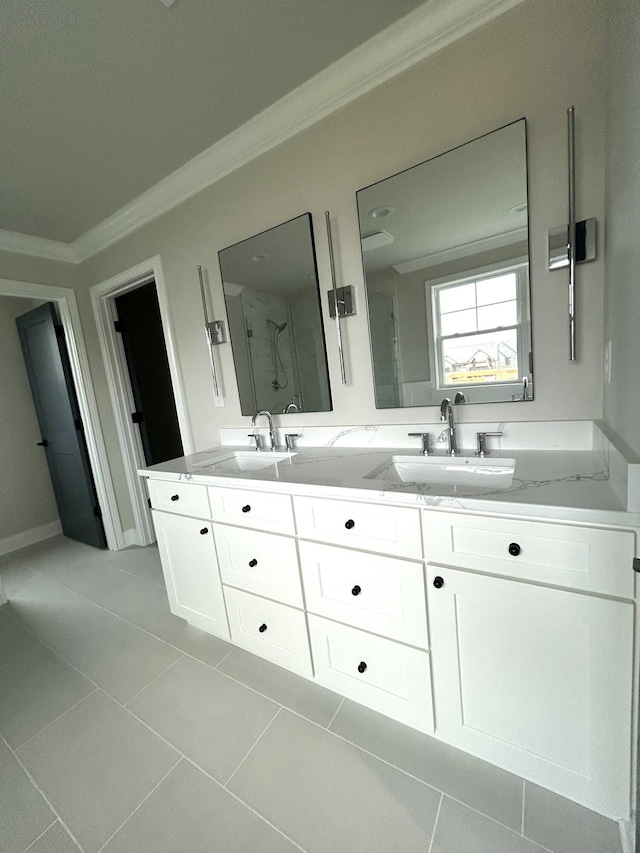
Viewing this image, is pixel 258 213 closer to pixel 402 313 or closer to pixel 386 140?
pixel 386 140

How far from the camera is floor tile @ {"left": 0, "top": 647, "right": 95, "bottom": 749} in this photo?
4.87 feet

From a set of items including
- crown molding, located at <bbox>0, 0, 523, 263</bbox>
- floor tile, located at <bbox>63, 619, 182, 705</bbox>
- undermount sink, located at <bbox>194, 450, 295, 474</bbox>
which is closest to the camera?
crown molding, located at <bbox>0, 0, 523, 263</bbox>

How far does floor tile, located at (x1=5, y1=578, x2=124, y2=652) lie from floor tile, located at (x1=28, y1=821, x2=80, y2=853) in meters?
1.01

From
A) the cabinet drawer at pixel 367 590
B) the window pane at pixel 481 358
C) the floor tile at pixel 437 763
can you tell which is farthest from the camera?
the window pane at pixel 481 358

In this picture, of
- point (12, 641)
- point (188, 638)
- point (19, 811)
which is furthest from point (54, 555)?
point (19, 811)

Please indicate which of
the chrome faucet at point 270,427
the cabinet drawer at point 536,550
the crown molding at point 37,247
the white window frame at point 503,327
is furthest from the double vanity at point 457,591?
the crown molding at point 37,247

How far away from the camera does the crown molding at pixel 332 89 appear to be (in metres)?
1.26

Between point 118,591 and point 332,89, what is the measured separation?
3.15m

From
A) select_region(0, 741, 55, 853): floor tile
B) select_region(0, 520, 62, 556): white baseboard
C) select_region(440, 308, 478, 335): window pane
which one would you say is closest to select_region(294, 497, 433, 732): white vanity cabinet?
A: select_region(440, 308, 478, 335): window pane

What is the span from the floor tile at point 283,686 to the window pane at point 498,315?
165cm

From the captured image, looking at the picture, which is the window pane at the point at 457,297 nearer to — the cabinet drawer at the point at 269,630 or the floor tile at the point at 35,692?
the cabinet drawer at the point at 269,630

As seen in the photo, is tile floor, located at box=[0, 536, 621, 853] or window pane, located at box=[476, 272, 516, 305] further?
window pane, located at box=[476, 272, 516, 305]

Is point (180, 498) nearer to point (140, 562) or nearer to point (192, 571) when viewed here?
point (192, 571)

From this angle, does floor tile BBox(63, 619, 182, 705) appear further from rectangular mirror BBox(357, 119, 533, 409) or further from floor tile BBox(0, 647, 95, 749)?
rectangular mirror BBox(357, 119, 533, 409)
